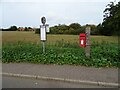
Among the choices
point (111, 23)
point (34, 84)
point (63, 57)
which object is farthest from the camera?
point (111, 23)

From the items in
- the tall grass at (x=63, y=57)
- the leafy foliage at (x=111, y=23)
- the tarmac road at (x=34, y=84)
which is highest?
the leafy foliage at (x=111, y=23)

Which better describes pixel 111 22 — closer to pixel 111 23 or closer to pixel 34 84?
pixel 111 23

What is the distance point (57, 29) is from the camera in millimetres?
25000

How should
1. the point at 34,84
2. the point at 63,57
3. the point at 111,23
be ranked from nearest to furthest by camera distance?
the point at 34,84 < the point at 63,57 < the point at 111,23

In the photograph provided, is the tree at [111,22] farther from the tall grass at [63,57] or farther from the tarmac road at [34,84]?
the tarmac road at [34,84]

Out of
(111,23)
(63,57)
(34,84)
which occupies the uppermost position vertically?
(111,23)

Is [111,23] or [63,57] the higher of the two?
[111,23]

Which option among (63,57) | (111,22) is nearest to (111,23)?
(111,22)

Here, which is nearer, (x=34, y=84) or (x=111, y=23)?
(x=34, y=84)

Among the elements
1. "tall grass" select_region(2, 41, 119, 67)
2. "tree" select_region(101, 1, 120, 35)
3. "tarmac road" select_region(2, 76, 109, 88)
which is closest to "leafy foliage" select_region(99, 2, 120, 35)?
"tree" select_region(101, 1, 120, 35)

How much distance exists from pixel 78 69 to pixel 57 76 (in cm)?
124

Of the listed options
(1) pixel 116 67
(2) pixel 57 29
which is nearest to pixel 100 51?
(1) pixel 116 67

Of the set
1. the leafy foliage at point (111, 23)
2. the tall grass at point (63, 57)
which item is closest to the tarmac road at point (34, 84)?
the tall grass at point (63, 57)

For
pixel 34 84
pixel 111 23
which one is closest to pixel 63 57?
pixel 34 84
